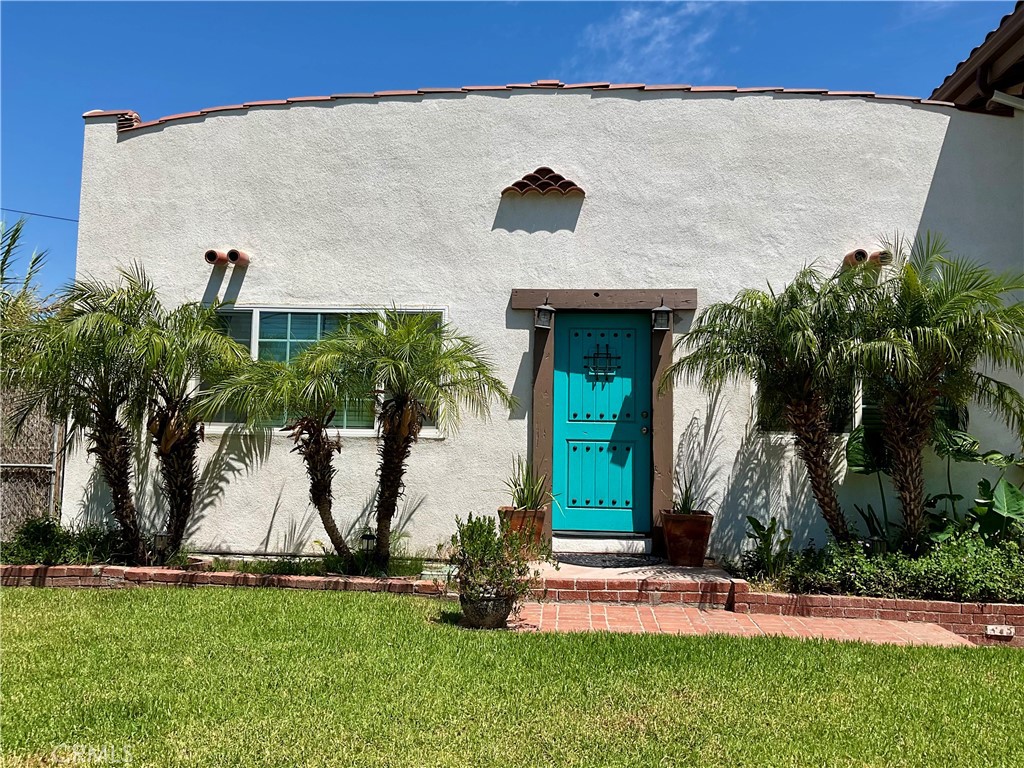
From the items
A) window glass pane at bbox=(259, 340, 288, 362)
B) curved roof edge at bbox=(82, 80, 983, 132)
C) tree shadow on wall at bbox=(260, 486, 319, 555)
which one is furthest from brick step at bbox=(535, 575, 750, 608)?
curved roof edge at bbox=(82, 80, 983, 132)

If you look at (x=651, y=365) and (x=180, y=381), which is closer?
(x=180, y=381)

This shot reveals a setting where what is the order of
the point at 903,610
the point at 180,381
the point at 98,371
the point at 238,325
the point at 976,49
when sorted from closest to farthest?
the point at 903,610, the point at 98,371, the point at 180,381, the point at 976,49, the point at 238,325

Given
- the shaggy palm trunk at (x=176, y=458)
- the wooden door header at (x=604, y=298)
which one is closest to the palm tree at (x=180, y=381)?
the shaggy palm trunk at (x=176, y=458)

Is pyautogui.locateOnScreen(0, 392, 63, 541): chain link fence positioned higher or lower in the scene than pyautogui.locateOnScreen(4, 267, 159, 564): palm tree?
lower

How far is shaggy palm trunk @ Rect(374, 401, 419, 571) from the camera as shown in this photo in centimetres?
633

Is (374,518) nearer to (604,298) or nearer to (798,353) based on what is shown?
(604,298)

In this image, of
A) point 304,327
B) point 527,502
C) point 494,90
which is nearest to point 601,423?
point 527,502

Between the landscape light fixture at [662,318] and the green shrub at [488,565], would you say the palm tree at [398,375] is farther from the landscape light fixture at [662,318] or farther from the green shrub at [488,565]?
the landscape light fixture at [662,318]

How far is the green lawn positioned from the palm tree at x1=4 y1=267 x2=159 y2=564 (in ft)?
5.82

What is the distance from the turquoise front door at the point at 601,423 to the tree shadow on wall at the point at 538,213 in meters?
0.94

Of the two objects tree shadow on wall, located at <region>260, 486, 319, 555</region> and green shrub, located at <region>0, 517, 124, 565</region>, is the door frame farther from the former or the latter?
green shrub, located at <region>0, 517, 124, 565</region>

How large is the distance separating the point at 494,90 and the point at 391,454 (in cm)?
408

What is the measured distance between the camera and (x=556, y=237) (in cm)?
780

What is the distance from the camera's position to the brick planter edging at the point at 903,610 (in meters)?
5.70
